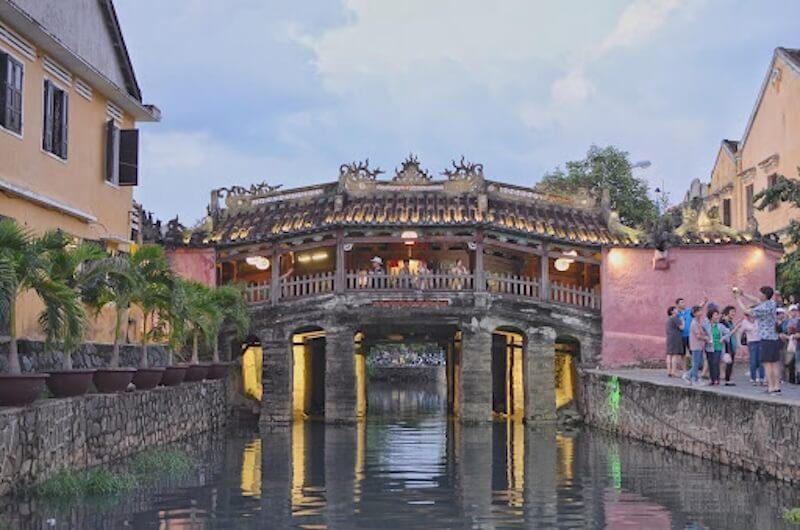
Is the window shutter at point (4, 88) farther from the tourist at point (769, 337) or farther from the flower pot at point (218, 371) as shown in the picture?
the tourist at point (769, 337)

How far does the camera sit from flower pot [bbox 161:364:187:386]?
2269 cm

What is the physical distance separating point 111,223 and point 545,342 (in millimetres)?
11399

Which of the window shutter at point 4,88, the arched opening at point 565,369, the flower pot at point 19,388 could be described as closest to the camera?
the flower pot at point 19,388

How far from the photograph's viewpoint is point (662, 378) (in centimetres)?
2422

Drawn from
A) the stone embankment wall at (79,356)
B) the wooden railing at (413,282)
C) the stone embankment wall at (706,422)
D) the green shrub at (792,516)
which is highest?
the wooden railing at (413,282)

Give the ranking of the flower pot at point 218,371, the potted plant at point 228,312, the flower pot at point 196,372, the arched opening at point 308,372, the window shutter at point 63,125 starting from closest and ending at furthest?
the window shutter at point 63,125 → the flower pot at point 196,372 → the flower pot at point 218,371 → the potted plant at point 228,312 → the arched opening at point 308,372

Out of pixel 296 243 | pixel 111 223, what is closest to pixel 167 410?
pixel 111 223

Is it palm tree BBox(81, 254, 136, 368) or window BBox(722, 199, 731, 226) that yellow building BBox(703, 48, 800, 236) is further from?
palm tree BBox(81, 254, 136, 368)

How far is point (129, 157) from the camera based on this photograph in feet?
81.0

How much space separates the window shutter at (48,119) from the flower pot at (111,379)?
485cm

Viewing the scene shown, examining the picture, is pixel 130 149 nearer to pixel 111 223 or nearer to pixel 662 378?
pixel 111 223

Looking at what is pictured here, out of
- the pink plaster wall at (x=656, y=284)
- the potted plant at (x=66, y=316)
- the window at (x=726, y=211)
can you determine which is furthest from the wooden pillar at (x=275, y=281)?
the window at (x=726, y=211)

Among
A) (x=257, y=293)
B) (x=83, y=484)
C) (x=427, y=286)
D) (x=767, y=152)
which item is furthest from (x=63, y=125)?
(x=767, y=152)

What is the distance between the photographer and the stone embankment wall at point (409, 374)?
66.9m
